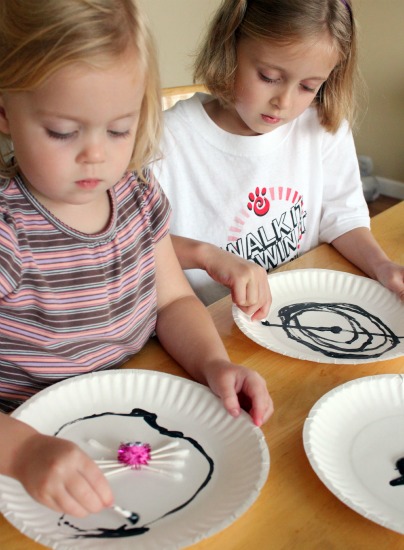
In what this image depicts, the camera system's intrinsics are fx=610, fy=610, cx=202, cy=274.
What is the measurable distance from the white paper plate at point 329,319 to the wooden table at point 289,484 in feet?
0.07

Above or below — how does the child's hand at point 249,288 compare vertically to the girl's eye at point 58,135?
below

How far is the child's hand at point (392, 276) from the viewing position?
100cm

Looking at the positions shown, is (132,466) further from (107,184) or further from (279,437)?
(107,184)

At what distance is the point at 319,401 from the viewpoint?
0.71 meters

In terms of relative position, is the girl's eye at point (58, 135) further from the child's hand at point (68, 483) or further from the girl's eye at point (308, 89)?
the girl's eye at point (308, 89)

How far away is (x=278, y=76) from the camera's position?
1081 mm

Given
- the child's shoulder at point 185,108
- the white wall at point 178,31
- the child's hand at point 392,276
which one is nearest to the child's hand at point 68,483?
the child's hand at point 392,276

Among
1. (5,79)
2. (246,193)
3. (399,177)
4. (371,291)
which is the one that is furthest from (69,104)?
(399,177)

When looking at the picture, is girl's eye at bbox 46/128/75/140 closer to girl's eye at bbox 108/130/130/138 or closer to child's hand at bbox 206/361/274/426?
girl's eye at bbox 108/130/130/138

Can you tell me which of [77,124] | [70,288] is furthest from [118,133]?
[70,288]

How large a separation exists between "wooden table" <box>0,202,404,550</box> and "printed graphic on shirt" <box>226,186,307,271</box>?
15.1 inches

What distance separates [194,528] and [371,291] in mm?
582

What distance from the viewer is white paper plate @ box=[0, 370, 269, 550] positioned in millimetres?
547

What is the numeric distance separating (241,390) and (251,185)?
679mm
